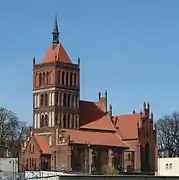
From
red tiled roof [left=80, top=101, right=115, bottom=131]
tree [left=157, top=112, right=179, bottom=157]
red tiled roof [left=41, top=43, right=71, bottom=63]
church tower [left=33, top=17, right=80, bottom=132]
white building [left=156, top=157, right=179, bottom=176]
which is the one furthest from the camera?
tree [left=157, top=112, right=179, bottom=157]

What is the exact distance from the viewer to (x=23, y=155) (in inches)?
5177

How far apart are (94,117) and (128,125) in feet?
23.2

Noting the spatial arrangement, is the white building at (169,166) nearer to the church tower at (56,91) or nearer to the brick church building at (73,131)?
the brick church building at (73,131)

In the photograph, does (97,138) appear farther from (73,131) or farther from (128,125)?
(128,125)

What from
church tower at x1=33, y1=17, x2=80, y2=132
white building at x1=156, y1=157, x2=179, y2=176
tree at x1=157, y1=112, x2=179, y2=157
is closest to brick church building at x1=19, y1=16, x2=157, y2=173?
church tower at x1=33, y1=17, x2=80, y2=132

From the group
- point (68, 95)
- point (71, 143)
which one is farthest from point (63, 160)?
point (68, 95)

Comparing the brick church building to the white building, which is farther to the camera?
the brick church building

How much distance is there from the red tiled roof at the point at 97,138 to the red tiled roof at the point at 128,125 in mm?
1485

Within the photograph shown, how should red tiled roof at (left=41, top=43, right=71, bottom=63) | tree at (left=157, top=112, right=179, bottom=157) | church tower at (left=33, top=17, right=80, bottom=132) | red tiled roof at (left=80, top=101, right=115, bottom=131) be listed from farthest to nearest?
tree at (left=157, top=112, right=179, bottom=157), red tiled roof at (left=80, top=101, right=115, bottom=131), red tiled roof at (left=41, top=43, right=71, bottom=63), church tower at (left=33, top=17, right=80, bottom=132)

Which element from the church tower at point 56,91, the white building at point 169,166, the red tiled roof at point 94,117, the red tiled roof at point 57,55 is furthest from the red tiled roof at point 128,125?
the white building at point 169,166

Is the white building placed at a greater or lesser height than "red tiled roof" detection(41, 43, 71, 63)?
lesser

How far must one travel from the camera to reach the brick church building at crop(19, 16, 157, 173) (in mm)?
126625

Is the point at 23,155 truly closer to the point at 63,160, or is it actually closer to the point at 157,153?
the point at 63,160

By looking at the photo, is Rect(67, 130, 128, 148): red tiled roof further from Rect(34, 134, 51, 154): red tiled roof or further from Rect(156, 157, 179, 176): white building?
Rect(156, 157, 179, 176): white building
